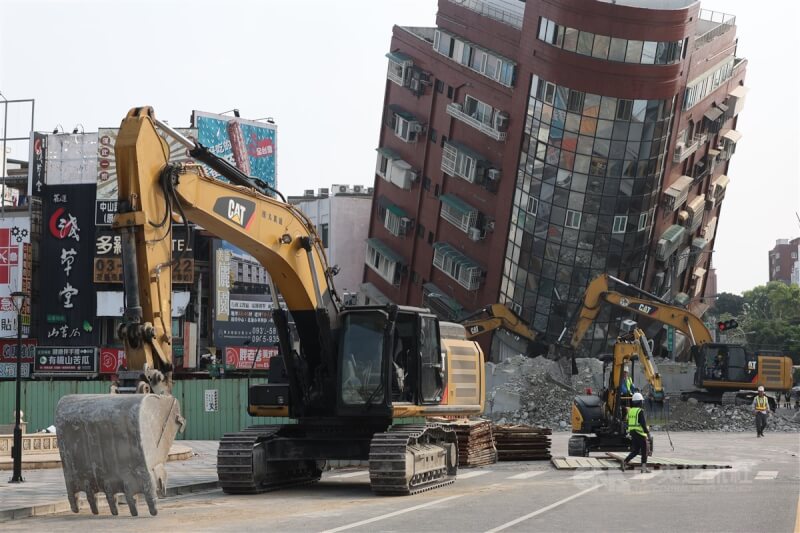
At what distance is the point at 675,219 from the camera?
76.5 m

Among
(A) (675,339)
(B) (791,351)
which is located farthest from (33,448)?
(B) (791,351)

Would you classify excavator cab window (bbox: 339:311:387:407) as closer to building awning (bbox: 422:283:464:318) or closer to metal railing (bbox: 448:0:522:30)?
metal railing (bbox: 448:0:522:30)

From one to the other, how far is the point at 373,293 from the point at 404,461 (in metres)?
64.1

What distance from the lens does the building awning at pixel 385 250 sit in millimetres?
79750

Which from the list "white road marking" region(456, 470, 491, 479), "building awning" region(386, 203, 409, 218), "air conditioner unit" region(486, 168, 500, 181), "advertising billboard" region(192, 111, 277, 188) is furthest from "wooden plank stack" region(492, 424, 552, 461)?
"building awning" region(386, 203, 409, 218)

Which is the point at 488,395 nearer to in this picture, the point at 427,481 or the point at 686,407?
the point at 686,407

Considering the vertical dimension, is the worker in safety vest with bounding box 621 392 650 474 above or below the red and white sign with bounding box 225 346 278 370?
below

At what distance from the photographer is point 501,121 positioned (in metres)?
67.1

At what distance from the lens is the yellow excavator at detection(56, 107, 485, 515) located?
53.5 feet

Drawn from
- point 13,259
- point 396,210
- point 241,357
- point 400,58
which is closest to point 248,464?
point 241,357

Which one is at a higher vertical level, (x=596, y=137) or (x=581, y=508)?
(x=596, y=137)

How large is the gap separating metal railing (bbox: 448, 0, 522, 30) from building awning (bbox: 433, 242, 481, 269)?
14.3 metres

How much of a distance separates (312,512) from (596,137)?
166ft

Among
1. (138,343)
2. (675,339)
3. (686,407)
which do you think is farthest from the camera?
(675,339)
